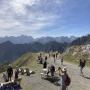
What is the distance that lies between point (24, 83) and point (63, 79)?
20.8 meters

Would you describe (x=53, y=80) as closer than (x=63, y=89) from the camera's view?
No

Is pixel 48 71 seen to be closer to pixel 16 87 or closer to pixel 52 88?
pixel 52 88

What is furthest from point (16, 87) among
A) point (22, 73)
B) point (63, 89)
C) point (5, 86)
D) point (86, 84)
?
point (22, 73)

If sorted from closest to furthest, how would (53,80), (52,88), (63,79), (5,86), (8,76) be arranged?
(63,79) → (5,86) → (52,88) → (8,76) → (53,80)

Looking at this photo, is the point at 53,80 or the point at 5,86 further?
the point at 53,80

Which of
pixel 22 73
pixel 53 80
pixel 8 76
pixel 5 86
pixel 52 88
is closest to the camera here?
pixel 5 86

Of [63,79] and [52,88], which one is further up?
[63,79]

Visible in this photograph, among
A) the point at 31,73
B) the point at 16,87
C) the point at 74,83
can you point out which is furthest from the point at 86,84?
the point at 31,73

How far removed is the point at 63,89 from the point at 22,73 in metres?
33.6

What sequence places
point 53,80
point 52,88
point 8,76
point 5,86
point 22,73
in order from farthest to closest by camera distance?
point 22,73, point 53,80, point 8,76, point 52,88, point 5,86

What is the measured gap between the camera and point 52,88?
44.7 m

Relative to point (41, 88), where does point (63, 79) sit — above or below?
above

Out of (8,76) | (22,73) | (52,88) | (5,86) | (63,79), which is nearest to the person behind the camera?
(63,79)

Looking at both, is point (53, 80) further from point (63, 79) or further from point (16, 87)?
point (63, 79)
